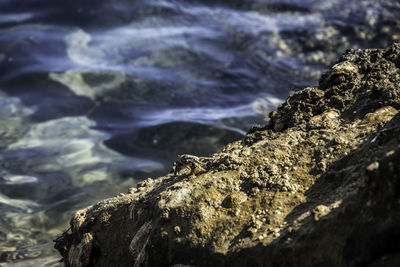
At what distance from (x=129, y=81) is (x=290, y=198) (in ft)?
16.3

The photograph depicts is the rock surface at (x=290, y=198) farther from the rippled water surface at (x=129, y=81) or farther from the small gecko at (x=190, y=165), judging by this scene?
the rippled water surface at (x=129, y=81)

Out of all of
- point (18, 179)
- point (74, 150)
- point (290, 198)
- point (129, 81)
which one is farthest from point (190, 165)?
point (129, 81)

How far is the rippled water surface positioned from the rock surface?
1269 mm

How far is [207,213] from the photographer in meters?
1.74

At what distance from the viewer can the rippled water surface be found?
4.43 m

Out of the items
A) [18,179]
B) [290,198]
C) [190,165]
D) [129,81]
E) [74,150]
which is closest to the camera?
[290,198]

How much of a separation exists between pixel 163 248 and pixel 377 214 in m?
0.76

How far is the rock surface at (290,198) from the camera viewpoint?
1345 mm

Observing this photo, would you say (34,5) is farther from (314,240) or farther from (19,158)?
(314,240)

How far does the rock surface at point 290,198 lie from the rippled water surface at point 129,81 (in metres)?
1.27

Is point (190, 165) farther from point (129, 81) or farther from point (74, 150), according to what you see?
point (129, 81)

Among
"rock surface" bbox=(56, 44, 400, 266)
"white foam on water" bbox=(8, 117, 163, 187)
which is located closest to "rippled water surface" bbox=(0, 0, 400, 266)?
"white foam on water" bbox=(8, 117, 163, 187)

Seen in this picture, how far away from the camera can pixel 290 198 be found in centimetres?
170

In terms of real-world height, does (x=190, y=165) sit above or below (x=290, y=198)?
above
